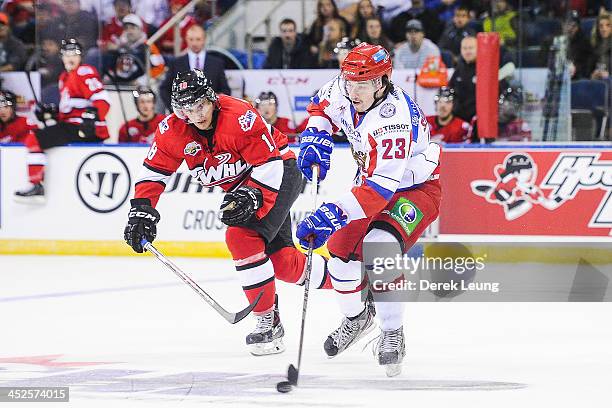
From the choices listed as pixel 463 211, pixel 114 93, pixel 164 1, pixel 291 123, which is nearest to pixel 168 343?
pixel 463 211

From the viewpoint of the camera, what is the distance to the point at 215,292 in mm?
6402

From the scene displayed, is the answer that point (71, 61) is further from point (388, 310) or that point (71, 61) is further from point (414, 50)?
point (388, 310)

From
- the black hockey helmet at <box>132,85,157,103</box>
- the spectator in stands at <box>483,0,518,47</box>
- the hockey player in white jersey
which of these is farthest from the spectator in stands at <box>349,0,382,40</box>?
the hockey player in white jersey

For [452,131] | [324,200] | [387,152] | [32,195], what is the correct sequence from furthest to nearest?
1. [32,195]
2. [452,131]
3. [324,200]
4. [387,152]

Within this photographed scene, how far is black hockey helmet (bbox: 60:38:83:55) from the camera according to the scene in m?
8.18

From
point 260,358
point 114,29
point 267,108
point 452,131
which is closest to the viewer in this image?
point 260,358

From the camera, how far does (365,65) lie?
412 cm

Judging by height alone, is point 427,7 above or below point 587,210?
above

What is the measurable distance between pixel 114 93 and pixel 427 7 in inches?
99.5

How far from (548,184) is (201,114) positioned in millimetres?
3222

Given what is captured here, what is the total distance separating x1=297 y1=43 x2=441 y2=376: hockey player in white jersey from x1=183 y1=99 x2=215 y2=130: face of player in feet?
1.32

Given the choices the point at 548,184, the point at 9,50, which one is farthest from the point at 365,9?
the point at 9,50

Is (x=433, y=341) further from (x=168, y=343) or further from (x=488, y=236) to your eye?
(x=488, y=236)

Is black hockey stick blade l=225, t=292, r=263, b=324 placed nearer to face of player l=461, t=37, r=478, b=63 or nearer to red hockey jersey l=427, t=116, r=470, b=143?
red hockey jersey l=427, t=116, r=470, b=143
